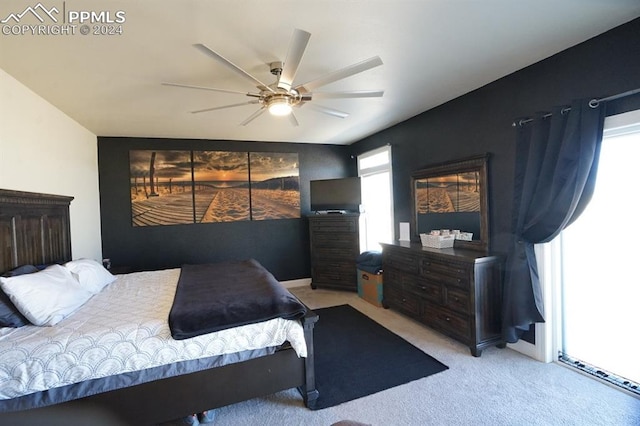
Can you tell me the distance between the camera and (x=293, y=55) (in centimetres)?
180

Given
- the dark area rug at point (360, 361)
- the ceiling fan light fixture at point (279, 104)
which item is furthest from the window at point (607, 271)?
the ceiling fan light fixture at point (279, 104)

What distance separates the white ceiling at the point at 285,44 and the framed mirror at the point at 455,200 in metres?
0.85

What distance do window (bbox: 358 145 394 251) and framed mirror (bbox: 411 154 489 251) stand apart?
715 millimetres

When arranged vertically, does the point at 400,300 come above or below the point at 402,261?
below

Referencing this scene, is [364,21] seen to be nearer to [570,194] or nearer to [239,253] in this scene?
[570,194]

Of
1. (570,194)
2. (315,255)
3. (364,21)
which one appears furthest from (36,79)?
(570,194)

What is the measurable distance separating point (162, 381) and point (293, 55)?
2.15m

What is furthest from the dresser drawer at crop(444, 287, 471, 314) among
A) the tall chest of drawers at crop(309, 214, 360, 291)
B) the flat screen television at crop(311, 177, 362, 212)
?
the flat screen television at crop(311, 177, 362, 212)

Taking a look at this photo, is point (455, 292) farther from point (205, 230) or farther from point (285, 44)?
point (205, 230)

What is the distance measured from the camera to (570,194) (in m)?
2.30

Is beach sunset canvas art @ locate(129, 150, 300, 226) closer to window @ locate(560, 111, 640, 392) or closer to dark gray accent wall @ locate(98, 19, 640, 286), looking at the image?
dark gray accent wall @ locate(98, 19, 640, 286)

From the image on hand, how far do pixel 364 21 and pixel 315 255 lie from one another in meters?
3.80

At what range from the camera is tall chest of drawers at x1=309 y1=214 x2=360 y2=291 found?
16.1 feet

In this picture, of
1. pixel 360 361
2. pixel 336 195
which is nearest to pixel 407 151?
pixel 336 195
